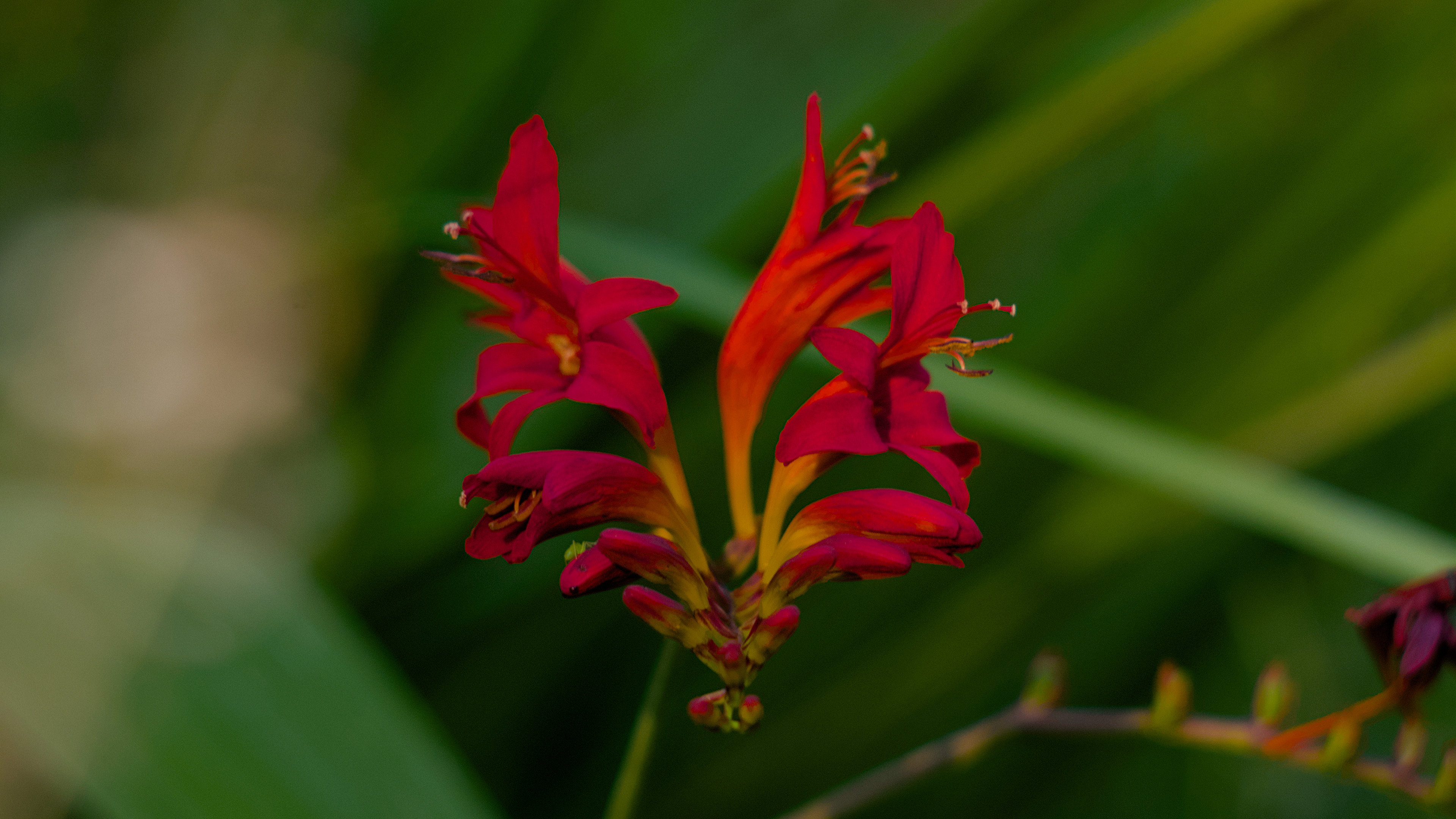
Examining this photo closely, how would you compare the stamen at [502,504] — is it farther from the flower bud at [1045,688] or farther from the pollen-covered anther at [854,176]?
the flower bud at [1045,688]

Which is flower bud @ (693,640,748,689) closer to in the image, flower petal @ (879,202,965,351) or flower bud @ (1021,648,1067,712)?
flower petal @ (879,202,965,351)

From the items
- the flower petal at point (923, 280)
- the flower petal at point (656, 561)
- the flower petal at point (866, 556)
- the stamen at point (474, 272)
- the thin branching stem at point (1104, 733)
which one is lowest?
the thin branching stem at point (1104, 733)

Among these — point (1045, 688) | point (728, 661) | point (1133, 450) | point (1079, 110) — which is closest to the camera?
point (728, 661)

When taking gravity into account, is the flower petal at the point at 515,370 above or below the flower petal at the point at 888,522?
above

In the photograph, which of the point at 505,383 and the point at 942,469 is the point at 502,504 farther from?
the point at 942,469

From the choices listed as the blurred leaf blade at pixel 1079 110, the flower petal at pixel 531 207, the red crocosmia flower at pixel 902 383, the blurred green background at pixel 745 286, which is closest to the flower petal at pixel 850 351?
the red crocosmia flower at pixel 902 383

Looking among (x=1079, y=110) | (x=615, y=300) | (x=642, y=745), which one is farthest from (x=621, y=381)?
(x=1079, y=110)
